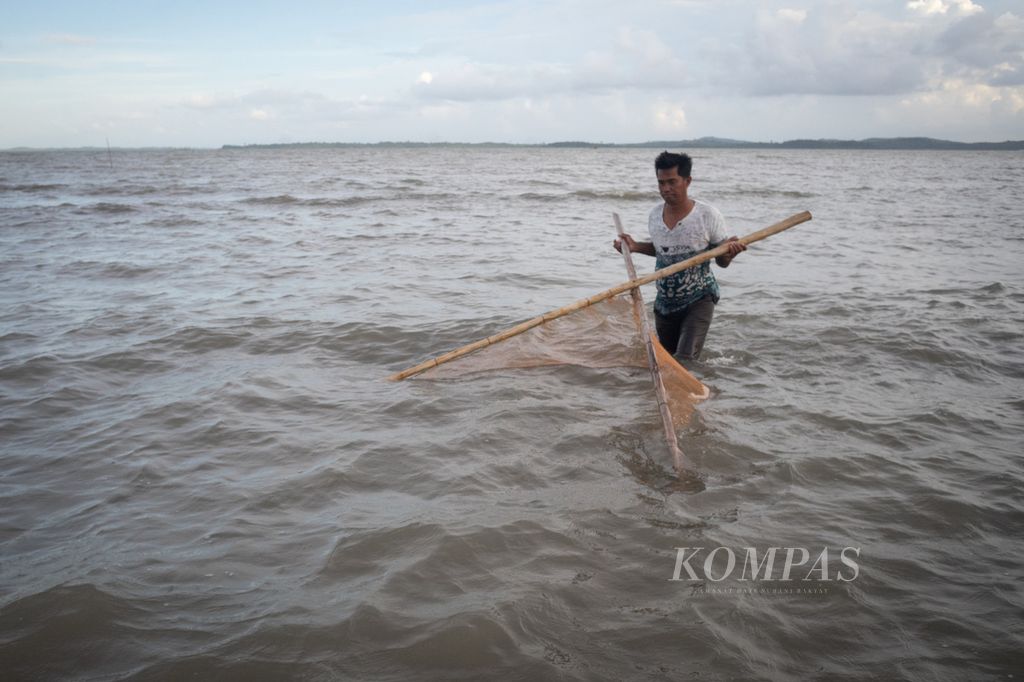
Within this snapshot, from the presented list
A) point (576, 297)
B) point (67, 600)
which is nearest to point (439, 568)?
point (67, 600)

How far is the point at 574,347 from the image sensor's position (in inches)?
241

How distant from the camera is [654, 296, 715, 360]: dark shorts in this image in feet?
17.4

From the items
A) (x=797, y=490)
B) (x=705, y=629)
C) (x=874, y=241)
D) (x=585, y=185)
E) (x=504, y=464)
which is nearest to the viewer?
(x=705, y=629)

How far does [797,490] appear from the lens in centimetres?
365

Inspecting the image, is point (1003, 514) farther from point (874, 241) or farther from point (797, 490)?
point (874, 241)

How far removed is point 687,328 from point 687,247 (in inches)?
27.7

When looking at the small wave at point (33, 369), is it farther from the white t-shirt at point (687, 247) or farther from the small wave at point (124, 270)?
the white t-shirt at point (687, 247)

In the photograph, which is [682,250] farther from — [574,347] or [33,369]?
[33,369]

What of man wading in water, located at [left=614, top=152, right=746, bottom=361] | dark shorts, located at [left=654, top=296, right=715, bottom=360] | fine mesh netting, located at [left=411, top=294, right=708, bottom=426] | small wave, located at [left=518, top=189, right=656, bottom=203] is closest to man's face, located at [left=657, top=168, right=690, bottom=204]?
man wading in water, located at [left=614, top=152, right=746, bottom=361]

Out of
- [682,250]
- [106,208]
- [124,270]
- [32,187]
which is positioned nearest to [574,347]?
[682,250]

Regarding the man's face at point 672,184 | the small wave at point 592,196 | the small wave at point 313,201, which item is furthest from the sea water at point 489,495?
the small wave at point 592,196

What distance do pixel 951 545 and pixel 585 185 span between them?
2655 centimetres

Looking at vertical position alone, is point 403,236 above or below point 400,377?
above

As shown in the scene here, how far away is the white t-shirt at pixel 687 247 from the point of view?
4.99 metres
